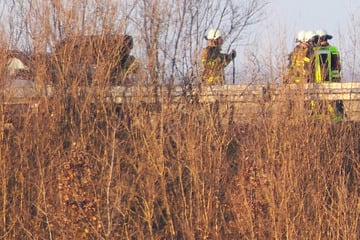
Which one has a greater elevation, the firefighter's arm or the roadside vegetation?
the firefighter's arm

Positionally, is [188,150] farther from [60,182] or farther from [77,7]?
[77,7]

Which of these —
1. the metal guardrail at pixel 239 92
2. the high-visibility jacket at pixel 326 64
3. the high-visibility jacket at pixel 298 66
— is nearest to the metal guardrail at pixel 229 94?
the metal guardrail at pixel 239 92

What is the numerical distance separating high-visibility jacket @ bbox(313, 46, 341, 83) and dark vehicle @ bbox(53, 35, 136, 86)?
1859 mm

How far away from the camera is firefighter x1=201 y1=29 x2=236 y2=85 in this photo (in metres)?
9.11

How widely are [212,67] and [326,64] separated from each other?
4.51ft

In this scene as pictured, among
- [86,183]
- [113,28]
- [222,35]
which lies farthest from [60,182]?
[222,35]

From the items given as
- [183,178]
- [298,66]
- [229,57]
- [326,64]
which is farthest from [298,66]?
[183,178]

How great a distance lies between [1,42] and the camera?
910 cm

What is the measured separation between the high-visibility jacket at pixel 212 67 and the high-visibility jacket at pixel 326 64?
3.04ft

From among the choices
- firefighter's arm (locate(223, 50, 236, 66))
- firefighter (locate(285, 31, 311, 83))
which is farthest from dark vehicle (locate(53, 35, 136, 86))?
firefighter (locate(285, 31, 311, 83))

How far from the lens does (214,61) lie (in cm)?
934

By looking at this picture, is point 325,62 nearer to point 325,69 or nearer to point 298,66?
point 325,69

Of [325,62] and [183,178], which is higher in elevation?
[325,62]

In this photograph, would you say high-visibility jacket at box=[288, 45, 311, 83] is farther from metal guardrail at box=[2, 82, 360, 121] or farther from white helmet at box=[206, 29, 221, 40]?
white helmet at box=[206, 29, 221, 40]
